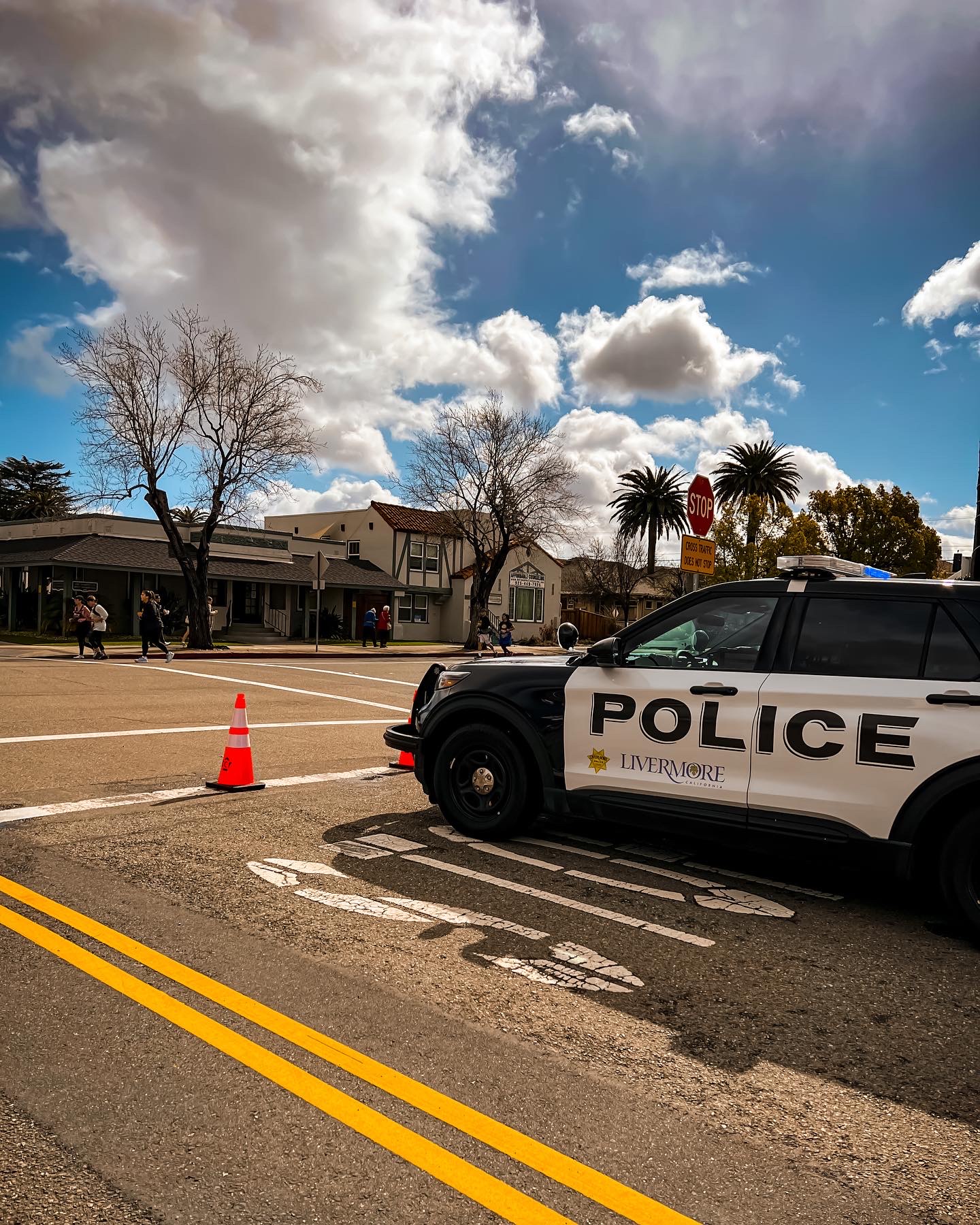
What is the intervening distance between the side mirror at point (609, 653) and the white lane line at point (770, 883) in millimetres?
1332

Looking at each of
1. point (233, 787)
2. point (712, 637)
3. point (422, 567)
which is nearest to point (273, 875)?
point (233, 787)

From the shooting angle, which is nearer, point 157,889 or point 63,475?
point 157,889

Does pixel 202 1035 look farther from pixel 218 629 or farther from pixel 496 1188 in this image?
pixel 218 629

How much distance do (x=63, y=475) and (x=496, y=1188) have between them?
89308mm

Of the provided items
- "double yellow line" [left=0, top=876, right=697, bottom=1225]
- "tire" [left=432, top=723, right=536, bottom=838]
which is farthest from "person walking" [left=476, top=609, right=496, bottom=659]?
"double yellow line" [left=0, top=876, right=697, bottom=1225]

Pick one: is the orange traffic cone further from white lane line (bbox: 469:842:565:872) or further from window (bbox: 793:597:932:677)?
window (bbox: 793:597:932:677)

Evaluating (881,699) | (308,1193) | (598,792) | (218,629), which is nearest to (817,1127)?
(308,1193)

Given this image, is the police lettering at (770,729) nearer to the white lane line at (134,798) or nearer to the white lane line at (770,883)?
the white lane line at (770,883)

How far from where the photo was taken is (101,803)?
267 inches

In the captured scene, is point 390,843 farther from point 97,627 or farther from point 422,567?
point 422,567

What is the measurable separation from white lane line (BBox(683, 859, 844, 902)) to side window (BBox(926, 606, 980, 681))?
4.62 feet

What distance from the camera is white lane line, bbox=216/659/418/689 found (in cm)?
1923

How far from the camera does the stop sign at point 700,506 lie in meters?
10.5

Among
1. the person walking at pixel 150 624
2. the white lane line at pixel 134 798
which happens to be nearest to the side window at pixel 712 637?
the white lane line at pixel 134 798
